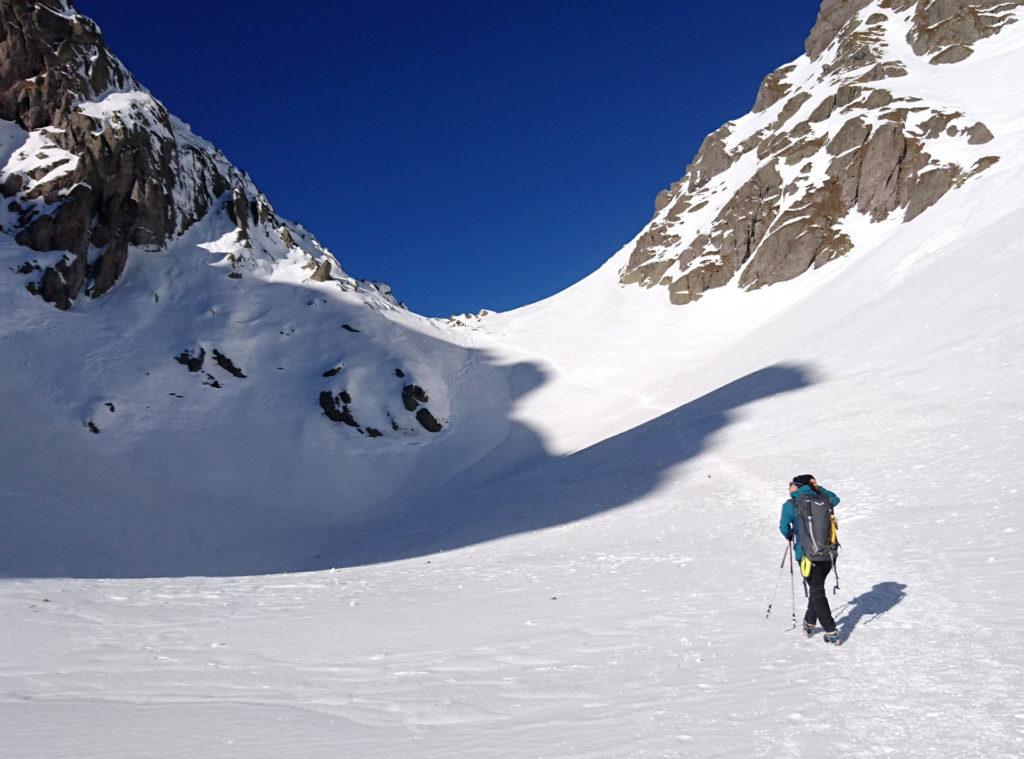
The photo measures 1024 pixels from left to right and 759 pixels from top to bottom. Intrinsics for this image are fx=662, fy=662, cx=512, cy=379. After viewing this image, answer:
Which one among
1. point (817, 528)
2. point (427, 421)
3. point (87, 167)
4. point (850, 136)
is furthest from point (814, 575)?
point (850, 136)

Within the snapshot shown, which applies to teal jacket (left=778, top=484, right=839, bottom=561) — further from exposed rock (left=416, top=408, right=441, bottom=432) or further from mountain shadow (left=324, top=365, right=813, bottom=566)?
exposed rock (left=416, top=408, right=441, bottom=432)

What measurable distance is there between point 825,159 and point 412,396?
181 ft

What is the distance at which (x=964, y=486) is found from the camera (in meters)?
12.6

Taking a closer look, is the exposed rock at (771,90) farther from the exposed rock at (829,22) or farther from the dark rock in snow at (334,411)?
the dark rock in snow at (334,411)

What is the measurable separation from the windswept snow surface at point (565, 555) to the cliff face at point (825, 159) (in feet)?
82.8

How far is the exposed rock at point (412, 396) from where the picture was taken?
5034 centimetres

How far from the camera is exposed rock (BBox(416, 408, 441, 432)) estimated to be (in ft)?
163

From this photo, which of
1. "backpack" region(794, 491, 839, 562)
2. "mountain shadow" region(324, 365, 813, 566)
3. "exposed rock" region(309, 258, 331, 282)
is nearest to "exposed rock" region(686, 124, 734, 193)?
"exposed rock" region(309, 258, 331, 282)

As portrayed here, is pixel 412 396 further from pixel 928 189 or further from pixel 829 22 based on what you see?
pixel 829 22

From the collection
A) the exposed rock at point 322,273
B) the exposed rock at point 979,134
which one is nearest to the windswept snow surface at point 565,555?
the exposed rock at point 322,273

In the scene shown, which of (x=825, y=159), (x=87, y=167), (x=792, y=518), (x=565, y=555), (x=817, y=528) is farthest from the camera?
(x=825, y=159)

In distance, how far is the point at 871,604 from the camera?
27.7 ft

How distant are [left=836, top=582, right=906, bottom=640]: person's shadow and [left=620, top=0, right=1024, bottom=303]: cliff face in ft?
202

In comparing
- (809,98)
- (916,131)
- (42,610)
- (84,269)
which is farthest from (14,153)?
(809,98)
